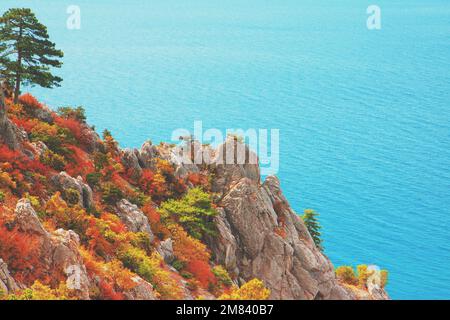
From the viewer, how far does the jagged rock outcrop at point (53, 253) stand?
22.7 meters

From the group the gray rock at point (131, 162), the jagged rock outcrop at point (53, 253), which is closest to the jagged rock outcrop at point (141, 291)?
the jagged rock outcrop at point (53, 253)

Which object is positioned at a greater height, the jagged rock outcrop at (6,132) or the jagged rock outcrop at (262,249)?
the jagged rock outcrop at (6,132)

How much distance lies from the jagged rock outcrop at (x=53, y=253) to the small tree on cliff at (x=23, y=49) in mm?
21165

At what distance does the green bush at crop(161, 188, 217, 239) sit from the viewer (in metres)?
39.8

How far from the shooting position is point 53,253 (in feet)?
76.2

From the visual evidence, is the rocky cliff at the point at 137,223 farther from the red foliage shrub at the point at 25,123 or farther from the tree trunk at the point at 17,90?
the tree trunk at the point at 17,90

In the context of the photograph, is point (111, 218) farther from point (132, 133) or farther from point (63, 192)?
point (132, 133)

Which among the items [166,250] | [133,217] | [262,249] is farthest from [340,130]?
[133,217]

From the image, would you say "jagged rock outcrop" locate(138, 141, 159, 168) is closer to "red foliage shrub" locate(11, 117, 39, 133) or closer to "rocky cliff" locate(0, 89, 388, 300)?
"rocky cliff" locate(0, 89, 388, 300)

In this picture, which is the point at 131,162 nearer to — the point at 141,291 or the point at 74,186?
the point at 74,186

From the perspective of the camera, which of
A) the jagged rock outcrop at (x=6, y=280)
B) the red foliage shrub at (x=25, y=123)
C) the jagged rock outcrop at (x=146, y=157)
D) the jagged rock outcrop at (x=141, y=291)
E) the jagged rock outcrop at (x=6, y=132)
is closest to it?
the jagged rock outcrop at (x=6, y=280)

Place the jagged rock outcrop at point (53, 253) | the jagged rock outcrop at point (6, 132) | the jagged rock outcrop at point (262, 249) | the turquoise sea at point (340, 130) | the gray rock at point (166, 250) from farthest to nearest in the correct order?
the turquoise sea at point (340, 130)
the jagged rock outcrop at point (262, 249)
the gray rock at point (166, 250)
the jagged rock outcrop at point (6, 132)
the jagged rock outcrop at point (53, 253)
